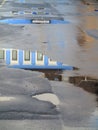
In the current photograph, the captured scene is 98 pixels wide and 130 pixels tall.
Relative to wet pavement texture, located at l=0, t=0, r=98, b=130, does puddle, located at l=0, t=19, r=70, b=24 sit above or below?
below

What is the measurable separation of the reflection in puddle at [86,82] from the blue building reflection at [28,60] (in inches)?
46.6

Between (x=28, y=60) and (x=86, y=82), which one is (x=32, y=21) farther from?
(x=86, y=82)

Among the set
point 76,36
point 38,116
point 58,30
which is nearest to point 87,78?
point 38,116

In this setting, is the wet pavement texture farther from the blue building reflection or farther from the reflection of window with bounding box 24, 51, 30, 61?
the reflection of window with bounding box 24, 51, 30, 61

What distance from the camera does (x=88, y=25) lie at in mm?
23016

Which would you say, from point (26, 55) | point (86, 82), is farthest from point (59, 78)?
point (26, 55)

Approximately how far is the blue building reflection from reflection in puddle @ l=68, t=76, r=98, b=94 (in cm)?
118

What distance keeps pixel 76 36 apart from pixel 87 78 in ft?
25.5

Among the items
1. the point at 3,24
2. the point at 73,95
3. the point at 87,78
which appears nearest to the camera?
the point at 73,95

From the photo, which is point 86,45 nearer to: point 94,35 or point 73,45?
point 73,45

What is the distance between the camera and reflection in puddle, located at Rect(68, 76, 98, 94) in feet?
33.5

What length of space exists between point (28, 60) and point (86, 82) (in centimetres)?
297

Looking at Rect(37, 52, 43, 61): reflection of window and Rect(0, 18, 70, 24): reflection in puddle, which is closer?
Rect(37, 52, 43, 61): reflection of window

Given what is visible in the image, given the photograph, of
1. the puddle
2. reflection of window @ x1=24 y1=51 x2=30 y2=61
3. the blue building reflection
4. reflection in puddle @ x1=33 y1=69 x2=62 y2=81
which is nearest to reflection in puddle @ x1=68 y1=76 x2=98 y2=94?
reflection in puddle @ x1=33 y1=69 x2=62 y2=81
